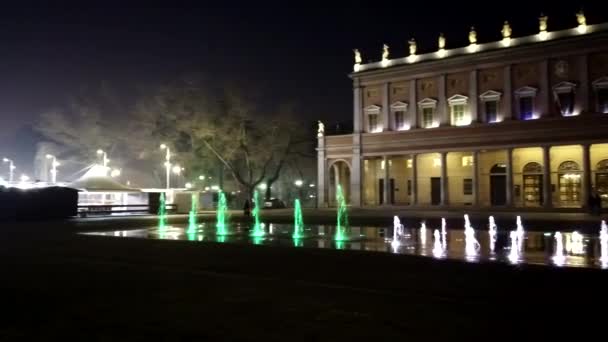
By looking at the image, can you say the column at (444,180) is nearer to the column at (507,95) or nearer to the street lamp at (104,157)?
the column at (507,95)

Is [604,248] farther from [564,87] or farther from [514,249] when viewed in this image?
[564,87]

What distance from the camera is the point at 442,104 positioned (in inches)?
2126

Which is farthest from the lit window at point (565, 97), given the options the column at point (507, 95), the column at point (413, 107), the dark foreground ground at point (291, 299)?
the dark foreground ground at point (291, 299)

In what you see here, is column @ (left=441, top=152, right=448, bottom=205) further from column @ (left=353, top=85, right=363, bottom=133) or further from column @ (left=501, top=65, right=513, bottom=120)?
column @ (left=353, top=85, right=363, bottom=133)

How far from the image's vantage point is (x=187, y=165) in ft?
206

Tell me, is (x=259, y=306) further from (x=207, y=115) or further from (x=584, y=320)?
(x=207, y=115)

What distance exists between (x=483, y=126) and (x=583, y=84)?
8769 mm

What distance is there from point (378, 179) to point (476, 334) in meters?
53.0

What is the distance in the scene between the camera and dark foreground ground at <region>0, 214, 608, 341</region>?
26.3ft

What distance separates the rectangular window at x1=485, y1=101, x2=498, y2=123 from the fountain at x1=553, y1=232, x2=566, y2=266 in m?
29.3

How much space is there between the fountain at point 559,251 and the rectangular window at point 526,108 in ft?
92.3

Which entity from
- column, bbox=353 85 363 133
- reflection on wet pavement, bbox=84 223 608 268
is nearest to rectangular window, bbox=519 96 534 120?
column, bbox=353 85 363 133

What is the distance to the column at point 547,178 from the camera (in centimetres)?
4691

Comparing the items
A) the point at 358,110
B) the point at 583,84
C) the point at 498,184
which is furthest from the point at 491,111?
the point at 358,110
